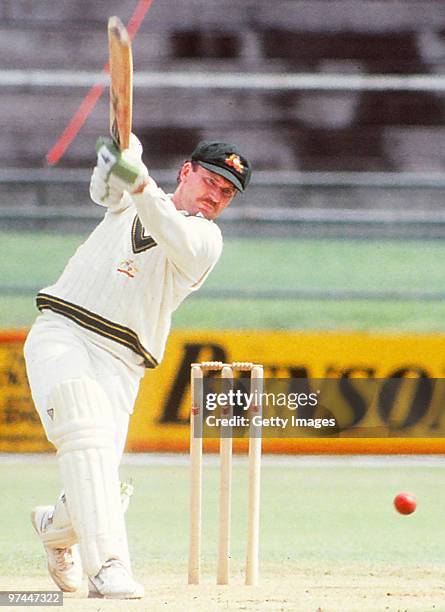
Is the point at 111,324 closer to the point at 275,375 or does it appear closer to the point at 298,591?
the point at 298,591

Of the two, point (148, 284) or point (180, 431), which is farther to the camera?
point (180, 431)

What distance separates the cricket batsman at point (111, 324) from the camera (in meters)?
3.12

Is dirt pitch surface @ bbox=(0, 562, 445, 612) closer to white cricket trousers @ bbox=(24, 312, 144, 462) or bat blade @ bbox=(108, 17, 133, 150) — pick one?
white cricket trousers @ bbox=(24, 312, 144, 462)

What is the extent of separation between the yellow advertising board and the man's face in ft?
11.4

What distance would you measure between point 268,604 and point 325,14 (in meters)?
7.64

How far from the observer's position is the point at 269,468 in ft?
21.2

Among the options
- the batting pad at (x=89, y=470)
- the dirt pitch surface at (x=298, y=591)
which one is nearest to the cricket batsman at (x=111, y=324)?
the batting pad at (x=89, y=470)

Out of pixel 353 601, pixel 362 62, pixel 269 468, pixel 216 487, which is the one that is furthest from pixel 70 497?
pixel 362 62

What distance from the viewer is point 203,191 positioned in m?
3.41

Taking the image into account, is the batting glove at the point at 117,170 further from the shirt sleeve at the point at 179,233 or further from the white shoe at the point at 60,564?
the white shoe at the point at 60,564

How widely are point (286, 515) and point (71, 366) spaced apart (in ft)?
7.36

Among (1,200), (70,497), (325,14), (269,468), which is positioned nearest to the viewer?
(70,497)

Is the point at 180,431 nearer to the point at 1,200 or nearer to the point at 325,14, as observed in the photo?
the point at 1,200

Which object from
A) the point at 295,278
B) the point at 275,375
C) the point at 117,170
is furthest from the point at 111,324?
the point at 295,278
